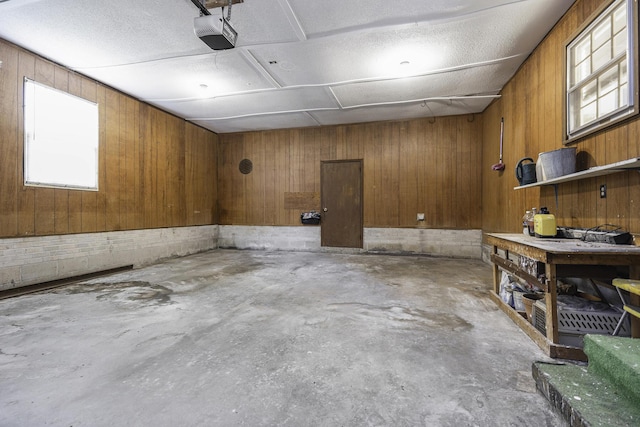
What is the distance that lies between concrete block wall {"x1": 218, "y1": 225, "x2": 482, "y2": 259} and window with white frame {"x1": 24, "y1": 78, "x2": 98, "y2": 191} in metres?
3.46

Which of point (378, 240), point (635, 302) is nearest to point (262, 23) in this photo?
point (635, 302)

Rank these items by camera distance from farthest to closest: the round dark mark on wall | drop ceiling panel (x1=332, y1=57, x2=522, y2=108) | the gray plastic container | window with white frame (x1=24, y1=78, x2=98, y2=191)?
the round dark mark on wall, drop ceiling panel (x1=332, y1=57, x2=522, y2=108), window with white frame (x1=24, y1=78, x2=98, y2=191), the gray plastic container

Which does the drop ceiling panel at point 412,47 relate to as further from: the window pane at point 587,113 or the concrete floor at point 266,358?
the concrete floor at point 266,358

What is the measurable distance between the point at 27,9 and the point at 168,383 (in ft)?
12.9

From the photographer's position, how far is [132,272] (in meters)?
4.71

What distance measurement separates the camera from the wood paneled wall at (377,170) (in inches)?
238

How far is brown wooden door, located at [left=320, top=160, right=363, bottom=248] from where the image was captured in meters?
6.65

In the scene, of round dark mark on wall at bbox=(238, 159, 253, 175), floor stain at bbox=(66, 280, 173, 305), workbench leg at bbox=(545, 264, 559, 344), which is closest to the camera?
workbench leg at bbox=(545, 264, 559, 344)

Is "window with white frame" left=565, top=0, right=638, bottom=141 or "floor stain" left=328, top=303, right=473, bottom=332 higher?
"window with white frame" left=565, top=0, right=638, bottom=141

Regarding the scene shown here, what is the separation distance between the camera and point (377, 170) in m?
6.53

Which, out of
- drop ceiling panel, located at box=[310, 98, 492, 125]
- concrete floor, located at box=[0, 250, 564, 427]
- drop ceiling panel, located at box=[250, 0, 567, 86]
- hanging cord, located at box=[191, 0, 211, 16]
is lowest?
concrete floor, located at box=[0, 250, 564, 427]

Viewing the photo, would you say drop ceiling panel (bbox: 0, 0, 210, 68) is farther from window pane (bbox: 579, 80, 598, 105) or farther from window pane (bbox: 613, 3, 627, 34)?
window pane (bbox: 579, 80, 598, 105)

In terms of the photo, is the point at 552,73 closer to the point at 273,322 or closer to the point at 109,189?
the point at 273,322

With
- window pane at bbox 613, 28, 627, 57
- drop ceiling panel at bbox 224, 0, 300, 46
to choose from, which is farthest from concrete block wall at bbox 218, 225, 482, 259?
drop ceiling panel at bbox 224, 0, 300, 46
